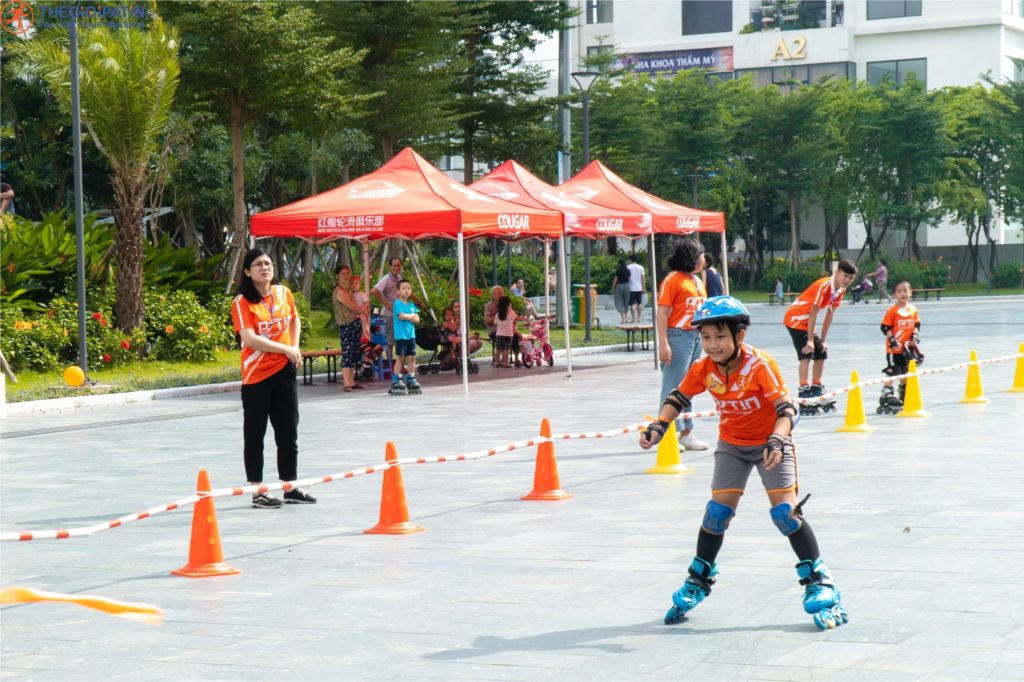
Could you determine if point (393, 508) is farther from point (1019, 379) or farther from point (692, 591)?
point (1019, 379)

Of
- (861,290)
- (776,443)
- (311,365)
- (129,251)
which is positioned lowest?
(311,365)

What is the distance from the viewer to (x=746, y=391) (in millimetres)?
6094

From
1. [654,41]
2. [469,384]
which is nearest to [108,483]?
[469,384]

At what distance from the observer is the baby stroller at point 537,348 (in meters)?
23.7

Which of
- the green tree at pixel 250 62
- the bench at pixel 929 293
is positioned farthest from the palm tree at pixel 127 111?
the bench at pixel 929 293

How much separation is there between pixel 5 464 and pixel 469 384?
9.01 m

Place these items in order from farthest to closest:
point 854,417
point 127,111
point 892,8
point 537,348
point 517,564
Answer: point 892,8 → point 537,348 → point 127,111 → point 854,417 → point 517,564

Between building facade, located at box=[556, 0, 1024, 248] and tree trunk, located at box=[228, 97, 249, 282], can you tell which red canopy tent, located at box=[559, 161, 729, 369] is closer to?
tree trunk, located at box=[228, 97, 249, 282]

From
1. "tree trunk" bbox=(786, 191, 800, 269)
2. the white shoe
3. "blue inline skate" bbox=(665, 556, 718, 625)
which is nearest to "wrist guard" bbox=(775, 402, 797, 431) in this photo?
"blue inline skate" bbox=(665, 556, 718, 625)

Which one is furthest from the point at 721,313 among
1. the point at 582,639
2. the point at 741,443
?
the point at 582,639

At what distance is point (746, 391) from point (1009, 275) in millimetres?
52952

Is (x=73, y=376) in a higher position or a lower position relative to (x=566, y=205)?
lower

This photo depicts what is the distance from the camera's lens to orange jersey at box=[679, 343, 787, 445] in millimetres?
6074

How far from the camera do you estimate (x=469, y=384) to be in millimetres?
20609
